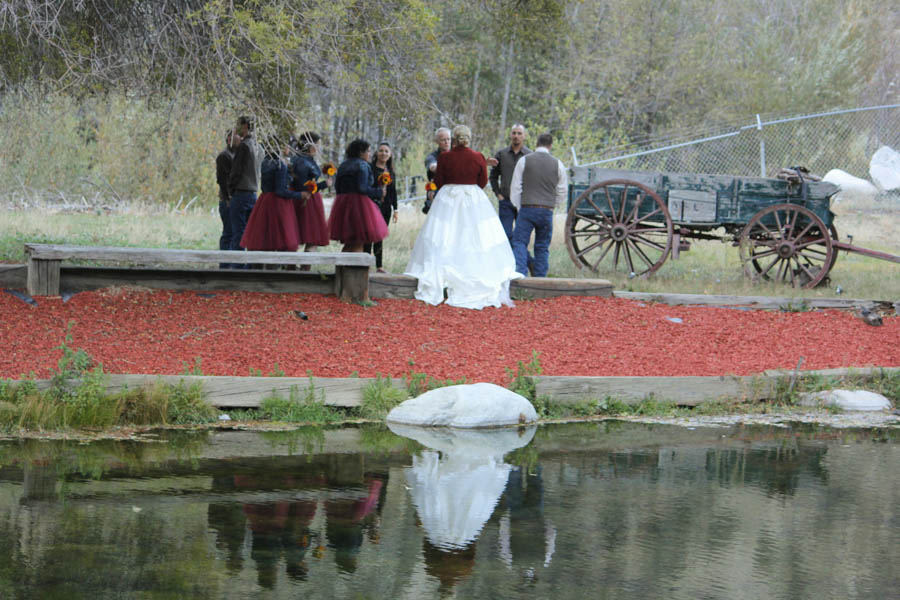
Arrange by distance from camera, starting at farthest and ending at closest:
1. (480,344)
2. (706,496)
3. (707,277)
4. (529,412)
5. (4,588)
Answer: (707,277)
(480,344)
(529,412)
(706,496)
(4,588)

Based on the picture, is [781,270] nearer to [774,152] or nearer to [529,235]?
[529,235]

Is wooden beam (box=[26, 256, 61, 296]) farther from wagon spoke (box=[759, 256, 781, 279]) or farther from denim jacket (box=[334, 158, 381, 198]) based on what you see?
wagon spoke (box=[759, 256, 781, 279])

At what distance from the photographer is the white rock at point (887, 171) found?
93.2 feet

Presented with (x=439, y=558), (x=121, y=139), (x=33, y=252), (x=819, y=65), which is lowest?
(x=439, y=558)

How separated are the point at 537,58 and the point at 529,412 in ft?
81.7

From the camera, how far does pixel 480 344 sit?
33.2 feet

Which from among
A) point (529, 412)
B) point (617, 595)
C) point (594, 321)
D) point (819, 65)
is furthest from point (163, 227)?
point (819, 65)

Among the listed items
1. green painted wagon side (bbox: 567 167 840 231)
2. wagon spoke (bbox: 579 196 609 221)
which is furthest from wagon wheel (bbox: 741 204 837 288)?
wagon spoke (bbox: 579 196 609 221)

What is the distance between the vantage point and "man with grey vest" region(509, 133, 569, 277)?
A: 1305 centimetres

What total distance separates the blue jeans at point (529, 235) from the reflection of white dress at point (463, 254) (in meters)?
0.70

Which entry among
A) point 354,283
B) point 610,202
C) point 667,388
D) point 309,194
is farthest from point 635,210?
point 667,388

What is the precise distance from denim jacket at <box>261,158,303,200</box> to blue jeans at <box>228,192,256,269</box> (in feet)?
2.73

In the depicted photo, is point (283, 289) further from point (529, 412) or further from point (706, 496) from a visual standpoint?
point (706, 496)

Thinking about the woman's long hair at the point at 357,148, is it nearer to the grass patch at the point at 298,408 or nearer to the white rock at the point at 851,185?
the grass patch at the point at 298,408
